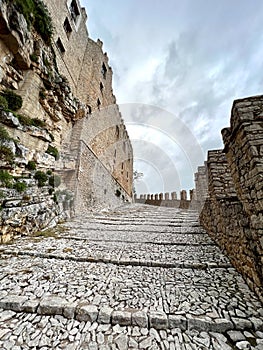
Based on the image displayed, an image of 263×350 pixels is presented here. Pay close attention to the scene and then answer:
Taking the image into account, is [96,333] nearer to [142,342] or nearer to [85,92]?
[142,342]

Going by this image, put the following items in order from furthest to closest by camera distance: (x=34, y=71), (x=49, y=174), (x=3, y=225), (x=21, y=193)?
(x=49, y=174), (x=34, y=71), (x=21, y=193), (x=3, y=225)

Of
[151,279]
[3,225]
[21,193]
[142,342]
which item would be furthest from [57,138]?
[142,342]

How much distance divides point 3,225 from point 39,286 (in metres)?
2.23

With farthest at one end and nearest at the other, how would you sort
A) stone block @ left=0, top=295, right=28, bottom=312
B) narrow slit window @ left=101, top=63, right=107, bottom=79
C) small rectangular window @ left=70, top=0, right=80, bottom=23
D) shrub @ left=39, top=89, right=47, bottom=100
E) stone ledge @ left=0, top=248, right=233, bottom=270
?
narrow slit window @ left=101, top=63, right=107, bottom=79 < small rectangular window @ left=70, top=0, right=80, bottom=23 < shrub @ left=39, top=89, right=47, bottom=100 < stone ledge @ left=0, top=248, right=233, bottom=270 < stone block @ left=0, top=295, right=28, bottom=312

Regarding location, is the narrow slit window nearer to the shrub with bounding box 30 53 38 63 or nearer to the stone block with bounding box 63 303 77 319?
the shrub with bounding box 30 53 38 63

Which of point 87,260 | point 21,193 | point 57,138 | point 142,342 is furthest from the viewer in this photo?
point 57,138

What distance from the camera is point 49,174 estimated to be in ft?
18.9

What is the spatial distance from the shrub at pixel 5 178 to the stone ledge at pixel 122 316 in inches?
110

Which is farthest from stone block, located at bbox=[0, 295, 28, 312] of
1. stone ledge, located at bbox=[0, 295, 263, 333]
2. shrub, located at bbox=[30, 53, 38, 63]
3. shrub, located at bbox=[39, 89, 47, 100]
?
shrub, located at bbox=[30, 53, 38, 63]

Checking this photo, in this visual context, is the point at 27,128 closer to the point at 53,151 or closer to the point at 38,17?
the point at 53,151

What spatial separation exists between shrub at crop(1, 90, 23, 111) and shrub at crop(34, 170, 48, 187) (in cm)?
198

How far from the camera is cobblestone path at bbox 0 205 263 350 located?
4.57 ft

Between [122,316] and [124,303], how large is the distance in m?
0.21

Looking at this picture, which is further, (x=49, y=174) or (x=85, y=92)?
(x=85, y=92)
